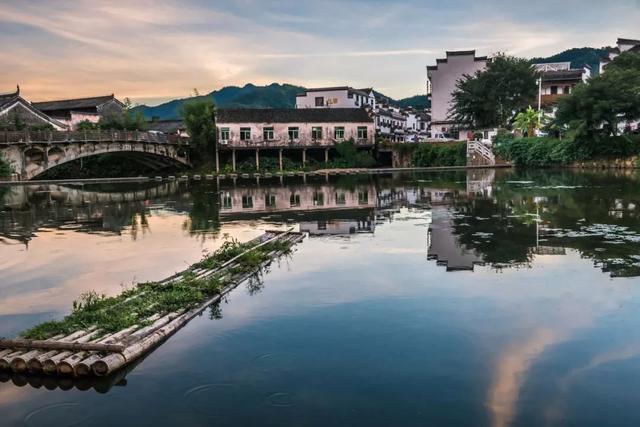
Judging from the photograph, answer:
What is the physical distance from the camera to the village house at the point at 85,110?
64.2 meters

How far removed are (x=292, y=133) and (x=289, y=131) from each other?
1.23ft

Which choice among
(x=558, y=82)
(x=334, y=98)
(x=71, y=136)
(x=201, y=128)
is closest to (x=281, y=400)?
(x=71, y=136)

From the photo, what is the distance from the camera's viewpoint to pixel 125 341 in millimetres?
8617

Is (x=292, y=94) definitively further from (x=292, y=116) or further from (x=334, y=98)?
(x=292, y=116)

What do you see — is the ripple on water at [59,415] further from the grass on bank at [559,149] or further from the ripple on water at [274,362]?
the grass on bank at [559,149]

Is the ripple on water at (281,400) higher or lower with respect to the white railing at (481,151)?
lower

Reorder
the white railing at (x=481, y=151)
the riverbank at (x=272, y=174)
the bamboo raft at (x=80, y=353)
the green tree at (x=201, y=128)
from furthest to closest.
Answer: the white railing at (x=481, y=151), the green tree at (x=201, y=128), the riverbank at (x=272, y=174), the bamboo raft at (x=80, y=353)

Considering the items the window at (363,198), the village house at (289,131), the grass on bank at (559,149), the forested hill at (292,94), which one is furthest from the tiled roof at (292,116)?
the forested hill at (292,94)

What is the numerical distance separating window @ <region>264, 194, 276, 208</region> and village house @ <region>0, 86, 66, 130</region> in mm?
31886

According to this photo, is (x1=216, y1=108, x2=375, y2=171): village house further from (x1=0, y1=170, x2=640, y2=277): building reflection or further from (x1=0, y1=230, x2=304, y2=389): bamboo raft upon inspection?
(x1=0, y1=230, x2=304, y2=389): bamboo raft

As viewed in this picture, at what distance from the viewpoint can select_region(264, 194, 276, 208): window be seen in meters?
28.9

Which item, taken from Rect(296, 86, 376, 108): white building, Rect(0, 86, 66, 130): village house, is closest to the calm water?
Rect(0, 86, 66, 130): village house

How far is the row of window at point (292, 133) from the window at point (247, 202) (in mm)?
25574

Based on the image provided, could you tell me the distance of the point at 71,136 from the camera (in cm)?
4616
